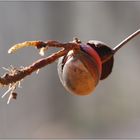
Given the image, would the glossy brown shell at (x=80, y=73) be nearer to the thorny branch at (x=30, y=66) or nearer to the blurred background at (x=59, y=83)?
the thorny branch at (x=30, y=66)

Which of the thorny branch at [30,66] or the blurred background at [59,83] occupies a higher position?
the blurred background at [59,83]

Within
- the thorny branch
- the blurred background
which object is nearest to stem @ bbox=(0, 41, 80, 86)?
the thorny branch

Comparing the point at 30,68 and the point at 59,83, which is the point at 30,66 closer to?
the point at 30,68

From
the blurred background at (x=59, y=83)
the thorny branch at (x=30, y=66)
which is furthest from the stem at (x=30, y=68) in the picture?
the blurred background at (x=59, y=83)

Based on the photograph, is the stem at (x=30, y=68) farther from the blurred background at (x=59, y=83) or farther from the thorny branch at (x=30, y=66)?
the blurred background at (x=59, y=83)

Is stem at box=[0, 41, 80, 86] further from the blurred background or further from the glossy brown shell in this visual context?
the blurred background

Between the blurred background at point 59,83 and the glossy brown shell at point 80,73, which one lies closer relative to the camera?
the glossy brown shell at point 80,73

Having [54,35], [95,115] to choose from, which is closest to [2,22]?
[54,35]

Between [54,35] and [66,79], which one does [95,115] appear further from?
[66,79]
